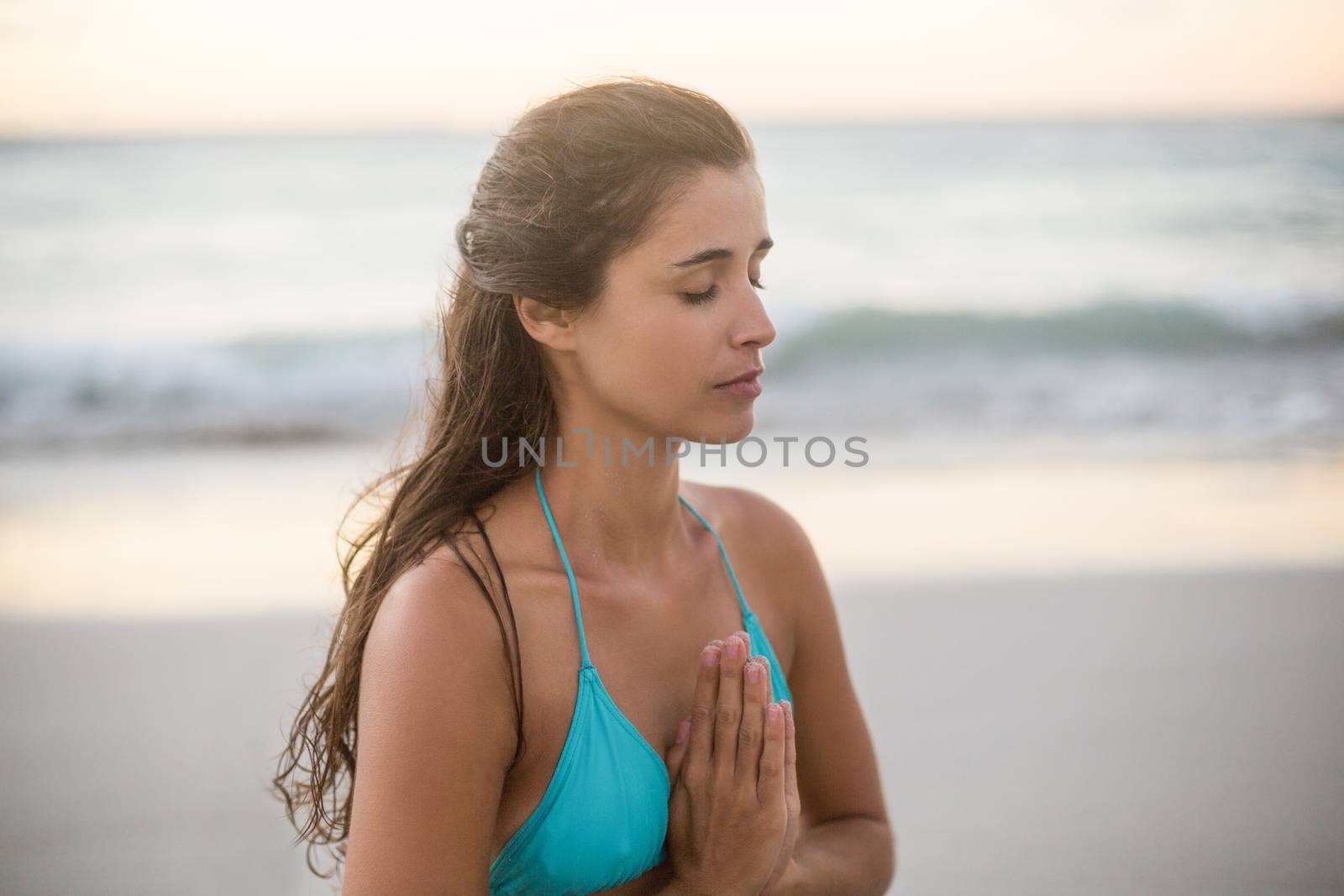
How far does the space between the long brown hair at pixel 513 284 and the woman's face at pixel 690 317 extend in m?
0.04

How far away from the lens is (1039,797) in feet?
Result: 13.1

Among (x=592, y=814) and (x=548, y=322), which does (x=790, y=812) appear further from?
(x=548, y=322)

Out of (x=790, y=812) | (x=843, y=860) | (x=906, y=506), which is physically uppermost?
(x=906, y=506)

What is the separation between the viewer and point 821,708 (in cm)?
233

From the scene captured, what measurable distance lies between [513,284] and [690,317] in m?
0.31

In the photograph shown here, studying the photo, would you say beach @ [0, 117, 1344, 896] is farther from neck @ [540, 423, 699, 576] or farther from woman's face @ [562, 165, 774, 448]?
neck @ [540, 423, 699, 576]

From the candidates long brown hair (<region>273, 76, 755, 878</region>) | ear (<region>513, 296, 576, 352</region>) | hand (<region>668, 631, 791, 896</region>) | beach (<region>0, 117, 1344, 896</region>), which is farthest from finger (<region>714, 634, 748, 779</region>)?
ear (<region>513, 296, 576, 352</region>)

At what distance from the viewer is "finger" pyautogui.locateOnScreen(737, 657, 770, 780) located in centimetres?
186

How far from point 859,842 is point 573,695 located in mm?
687

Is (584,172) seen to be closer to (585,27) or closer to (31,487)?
(31,487)

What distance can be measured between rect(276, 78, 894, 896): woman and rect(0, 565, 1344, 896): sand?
1.79 meters

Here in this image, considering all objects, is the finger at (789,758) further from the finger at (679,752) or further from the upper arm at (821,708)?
the upper arm at (821,708)

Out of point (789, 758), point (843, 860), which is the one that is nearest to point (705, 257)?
point (789, 758)

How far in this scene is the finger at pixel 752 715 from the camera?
73.3 inches
